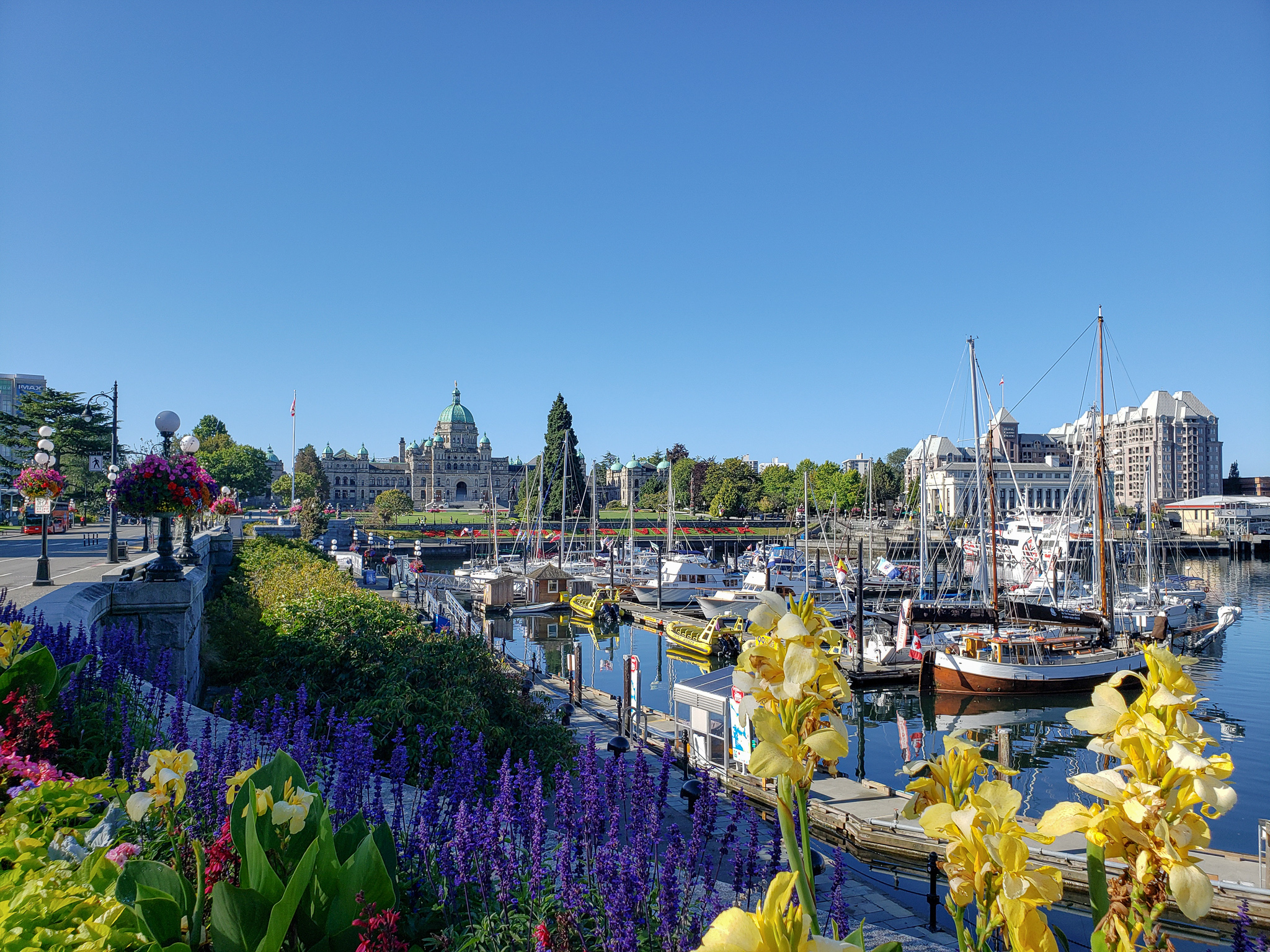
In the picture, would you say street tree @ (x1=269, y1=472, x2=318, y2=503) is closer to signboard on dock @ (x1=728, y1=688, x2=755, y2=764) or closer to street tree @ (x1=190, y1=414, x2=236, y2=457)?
street tree @ (x1=190, y1=414, x2=236, y2=457)

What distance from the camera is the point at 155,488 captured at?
11.7 metres

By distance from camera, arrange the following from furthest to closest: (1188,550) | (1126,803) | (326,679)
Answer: (1188,550), (326,679), (1126,803)

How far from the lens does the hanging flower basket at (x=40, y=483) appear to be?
17516 millimetres

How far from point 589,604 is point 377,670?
31.0m

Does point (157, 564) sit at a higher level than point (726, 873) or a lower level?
higher

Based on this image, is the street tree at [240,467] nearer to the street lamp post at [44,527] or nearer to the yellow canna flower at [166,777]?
the street lamp post at [44,527]

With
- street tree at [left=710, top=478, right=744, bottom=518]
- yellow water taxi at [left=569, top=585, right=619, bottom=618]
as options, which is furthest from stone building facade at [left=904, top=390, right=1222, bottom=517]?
yellow water taxi at [left=569, top=585, right=619, bottom=618]

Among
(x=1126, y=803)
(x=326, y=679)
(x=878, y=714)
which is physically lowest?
(x=878, y=714)

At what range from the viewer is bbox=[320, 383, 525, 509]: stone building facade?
6841 inches

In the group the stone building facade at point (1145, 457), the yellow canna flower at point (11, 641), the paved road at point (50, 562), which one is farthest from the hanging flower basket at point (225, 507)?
the stone building facade at point (1145, 457)

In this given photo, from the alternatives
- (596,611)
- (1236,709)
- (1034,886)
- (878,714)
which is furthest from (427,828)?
(596,611)

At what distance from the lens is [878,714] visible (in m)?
25.7

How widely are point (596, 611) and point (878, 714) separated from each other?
1826cm

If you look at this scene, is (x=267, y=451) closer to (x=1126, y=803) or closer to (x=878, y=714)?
(x=878, y=714)
